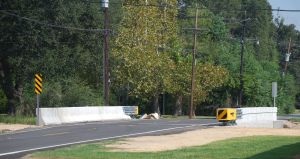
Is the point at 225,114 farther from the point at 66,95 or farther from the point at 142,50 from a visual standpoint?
the point at 142,50

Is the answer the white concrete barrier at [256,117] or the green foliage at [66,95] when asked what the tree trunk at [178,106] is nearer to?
the green foliage at [66,95]

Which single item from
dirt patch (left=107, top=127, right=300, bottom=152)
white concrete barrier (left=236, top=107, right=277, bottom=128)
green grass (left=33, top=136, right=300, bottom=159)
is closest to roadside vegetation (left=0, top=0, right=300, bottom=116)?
white concrete barrier (left=236, top=107, right=277, bottom=128)

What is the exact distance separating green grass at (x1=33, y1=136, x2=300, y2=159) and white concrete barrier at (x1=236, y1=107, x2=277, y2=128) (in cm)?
1566

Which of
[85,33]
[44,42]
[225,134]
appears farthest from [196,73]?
[225,134]

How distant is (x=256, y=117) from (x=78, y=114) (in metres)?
11.7

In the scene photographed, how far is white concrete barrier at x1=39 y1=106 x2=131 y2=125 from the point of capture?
35.4m

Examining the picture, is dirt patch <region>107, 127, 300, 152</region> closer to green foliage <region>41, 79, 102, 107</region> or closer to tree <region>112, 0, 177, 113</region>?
green foliage <region>41, 79, 102, 107</region>

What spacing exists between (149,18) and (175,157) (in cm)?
4402

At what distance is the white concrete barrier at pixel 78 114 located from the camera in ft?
116

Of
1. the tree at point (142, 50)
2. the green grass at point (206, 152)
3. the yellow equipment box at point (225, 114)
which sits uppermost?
the tree at point (142, 50)

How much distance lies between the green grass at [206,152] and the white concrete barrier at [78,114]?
49.3 feet

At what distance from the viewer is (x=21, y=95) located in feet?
156

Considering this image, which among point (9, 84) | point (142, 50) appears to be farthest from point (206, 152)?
point (142, 50)

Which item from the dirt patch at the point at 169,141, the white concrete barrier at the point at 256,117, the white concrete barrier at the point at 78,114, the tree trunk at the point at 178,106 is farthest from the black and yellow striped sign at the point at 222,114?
the tree trunk at the point at 178,106
